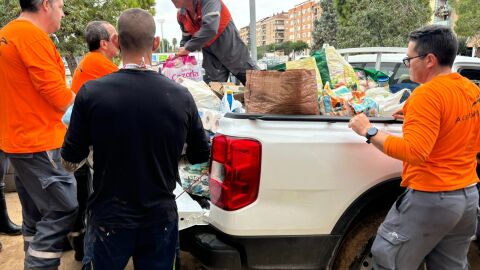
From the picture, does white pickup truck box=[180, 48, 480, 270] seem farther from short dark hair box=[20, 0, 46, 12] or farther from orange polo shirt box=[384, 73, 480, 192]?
short dark hair box=[20, 0, 46, 12]

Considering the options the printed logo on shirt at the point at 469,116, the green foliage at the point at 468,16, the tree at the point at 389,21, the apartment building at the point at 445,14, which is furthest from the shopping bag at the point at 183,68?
the apartment building at the point at 445,14

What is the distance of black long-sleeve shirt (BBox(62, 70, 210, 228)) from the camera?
180 cm

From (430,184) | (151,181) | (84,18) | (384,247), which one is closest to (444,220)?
(430,184)

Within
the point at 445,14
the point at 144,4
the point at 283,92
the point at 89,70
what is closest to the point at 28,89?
the point at 89,70

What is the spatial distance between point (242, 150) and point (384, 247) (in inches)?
35.3

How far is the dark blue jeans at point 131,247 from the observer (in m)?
1.91

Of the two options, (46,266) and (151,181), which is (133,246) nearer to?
(151,181)

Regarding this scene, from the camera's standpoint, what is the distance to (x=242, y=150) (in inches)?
85.7

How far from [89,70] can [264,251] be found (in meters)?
2.10

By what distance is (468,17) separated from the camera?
82.8ft

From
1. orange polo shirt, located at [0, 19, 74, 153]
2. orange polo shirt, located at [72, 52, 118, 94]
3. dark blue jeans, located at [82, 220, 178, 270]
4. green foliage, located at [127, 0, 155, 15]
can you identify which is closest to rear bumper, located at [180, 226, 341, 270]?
dark blue jeans, located at [82, 220, 178, 270]

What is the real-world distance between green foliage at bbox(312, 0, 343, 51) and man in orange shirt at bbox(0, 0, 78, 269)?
37.8 metres

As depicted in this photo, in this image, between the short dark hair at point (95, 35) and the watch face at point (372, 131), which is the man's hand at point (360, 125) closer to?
the watch face at point (372, 131)

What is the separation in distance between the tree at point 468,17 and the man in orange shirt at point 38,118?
2744 cm
